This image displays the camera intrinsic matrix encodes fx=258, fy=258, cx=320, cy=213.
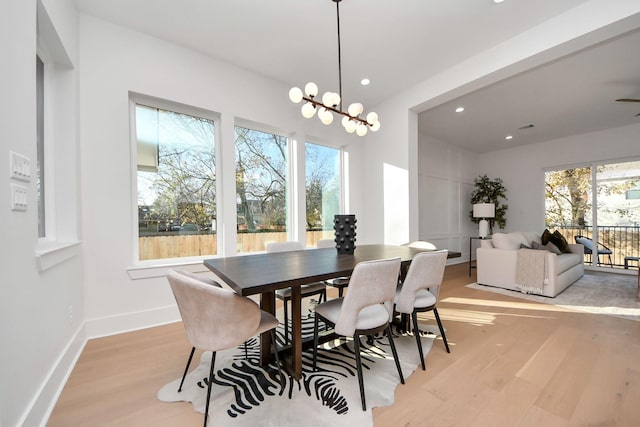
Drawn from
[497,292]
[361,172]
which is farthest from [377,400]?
[361,172]

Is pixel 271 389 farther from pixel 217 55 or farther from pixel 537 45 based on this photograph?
pixel 537 45

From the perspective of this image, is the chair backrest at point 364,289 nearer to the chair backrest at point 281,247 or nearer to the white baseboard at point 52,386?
the chair backrest at point 281,247

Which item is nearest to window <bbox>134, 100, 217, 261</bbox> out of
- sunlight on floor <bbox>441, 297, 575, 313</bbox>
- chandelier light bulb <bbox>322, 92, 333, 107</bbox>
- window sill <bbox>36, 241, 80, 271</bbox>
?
window sill <bbox>36, 241, 80, 271</bbox>

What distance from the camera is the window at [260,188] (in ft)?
11.2

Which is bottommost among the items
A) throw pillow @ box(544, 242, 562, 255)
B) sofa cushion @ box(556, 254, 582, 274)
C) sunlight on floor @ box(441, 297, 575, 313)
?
Answer: sunlight on floor @ box(441, 297, 575, 313)

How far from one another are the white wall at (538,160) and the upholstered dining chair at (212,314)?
7382mm

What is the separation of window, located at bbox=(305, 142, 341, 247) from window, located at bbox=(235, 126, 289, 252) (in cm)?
43

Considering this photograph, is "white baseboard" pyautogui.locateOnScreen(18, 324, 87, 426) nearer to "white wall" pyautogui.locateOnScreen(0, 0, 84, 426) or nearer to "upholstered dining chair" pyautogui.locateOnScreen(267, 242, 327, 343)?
"white wall" pyautogui.locateOnScreen(0, 0, 84, 426)

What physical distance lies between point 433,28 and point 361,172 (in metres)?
2.32

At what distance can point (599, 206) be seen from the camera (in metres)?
5.41

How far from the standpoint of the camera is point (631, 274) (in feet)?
16.1

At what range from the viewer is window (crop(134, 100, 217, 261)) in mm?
2764

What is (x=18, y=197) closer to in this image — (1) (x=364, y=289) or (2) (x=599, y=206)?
(1) (x=364, y=289)

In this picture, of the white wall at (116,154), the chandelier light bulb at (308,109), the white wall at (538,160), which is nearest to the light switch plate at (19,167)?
the white wall at (116,154)
